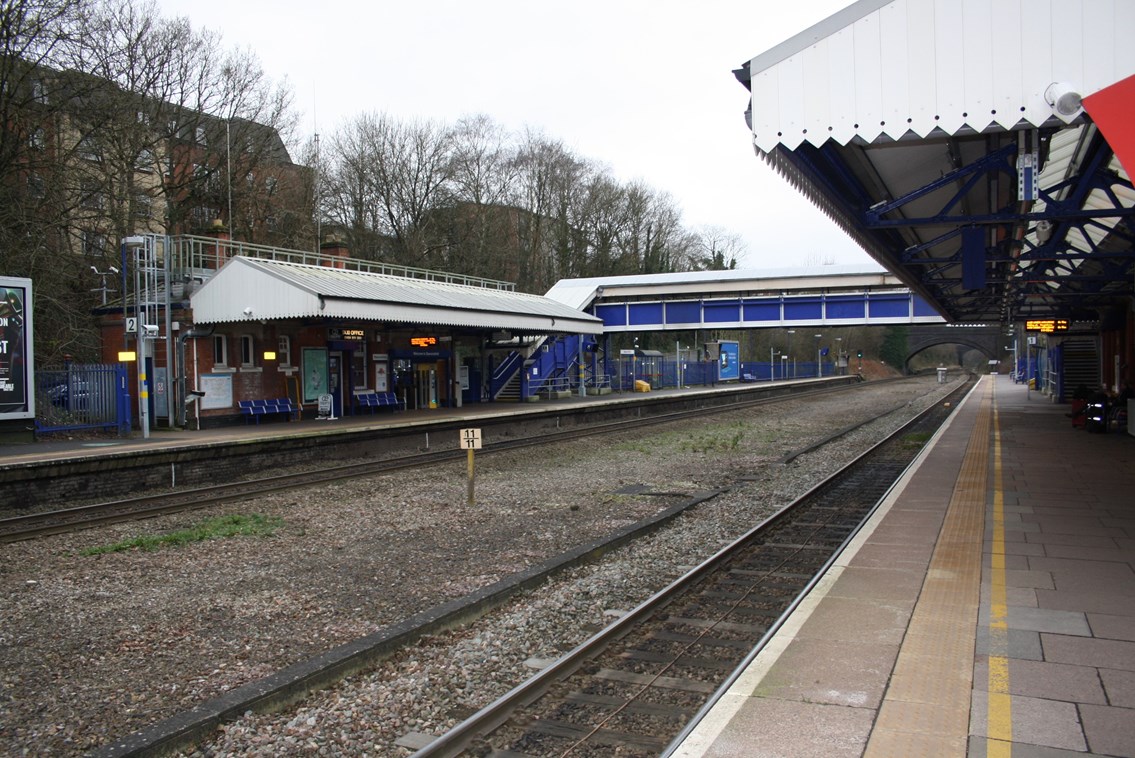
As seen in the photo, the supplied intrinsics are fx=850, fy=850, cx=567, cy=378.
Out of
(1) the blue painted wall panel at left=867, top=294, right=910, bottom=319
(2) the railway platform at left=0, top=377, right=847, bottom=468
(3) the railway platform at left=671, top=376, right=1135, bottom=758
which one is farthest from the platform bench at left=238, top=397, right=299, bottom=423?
(1) the blue painted wall panel at left=867, top=294, right=910, bottom=319

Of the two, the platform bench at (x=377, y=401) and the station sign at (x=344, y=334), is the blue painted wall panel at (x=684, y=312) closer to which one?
the platform bench at (x=377, y=401)

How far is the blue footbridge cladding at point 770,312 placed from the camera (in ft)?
136

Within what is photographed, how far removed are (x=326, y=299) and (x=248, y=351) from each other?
12.8ft

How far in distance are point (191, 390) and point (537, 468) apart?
1037 centimetres

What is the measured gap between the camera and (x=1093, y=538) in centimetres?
893

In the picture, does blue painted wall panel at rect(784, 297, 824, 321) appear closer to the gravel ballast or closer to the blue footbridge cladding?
the blue footbridge cladding

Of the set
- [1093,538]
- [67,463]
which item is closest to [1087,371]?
[1093,538]

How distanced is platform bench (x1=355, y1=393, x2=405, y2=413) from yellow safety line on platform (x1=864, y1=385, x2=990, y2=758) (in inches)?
826

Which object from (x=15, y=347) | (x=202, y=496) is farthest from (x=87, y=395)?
(x=202, y=496)

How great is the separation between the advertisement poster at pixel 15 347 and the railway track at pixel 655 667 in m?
15.1

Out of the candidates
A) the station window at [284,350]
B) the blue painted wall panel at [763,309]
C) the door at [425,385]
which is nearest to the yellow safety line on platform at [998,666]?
the station window at [284,350]

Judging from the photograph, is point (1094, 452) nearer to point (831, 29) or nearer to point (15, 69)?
point (831, 29)

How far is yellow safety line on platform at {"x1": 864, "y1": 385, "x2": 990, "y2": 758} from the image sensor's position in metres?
4.12

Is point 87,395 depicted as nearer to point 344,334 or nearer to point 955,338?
point 344,334
